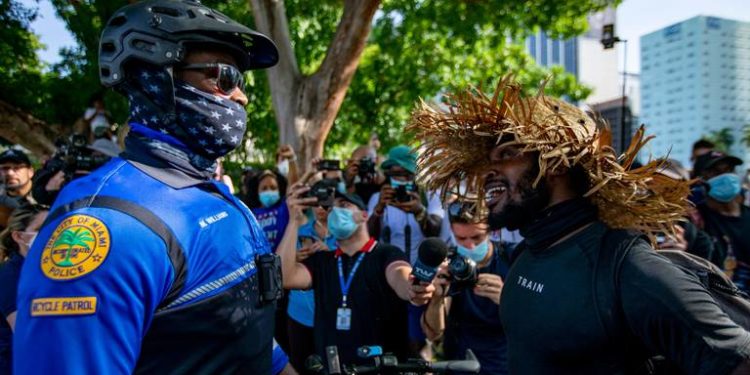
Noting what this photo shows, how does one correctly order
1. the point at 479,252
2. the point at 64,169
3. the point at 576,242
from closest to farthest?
the point at 576,242
the point at 479,252
the point at 64,169

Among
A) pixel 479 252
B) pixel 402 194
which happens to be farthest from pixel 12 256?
pixel 402 194

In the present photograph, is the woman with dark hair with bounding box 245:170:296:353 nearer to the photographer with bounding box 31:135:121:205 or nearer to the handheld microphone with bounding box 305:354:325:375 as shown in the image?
the photographer with bounding box 31:135:121:205

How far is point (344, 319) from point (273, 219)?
2100mm

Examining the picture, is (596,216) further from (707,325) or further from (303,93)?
(303,93)

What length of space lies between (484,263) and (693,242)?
2.08 metres

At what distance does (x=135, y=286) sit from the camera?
1.60 metres

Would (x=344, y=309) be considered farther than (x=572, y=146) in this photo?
Yes

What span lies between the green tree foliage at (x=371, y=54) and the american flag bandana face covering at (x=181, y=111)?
25.3 ft

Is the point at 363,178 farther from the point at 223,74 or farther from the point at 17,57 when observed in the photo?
the point at 17,57

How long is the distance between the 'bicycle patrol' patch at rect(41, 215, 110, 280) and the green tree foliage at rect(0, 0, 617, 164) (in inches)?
329

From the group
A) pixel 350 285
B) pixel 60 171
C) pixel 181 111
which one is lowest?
pixel 350 285

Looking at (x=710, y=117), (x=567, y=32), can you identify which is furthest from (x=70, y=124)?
(x=710, y=117)

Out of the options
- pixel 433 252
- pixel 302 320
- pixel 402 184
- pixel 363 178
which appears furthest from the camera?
pixel 363 178

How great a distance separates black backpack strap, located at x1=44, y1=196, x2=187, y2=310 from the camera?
1.67 metres
